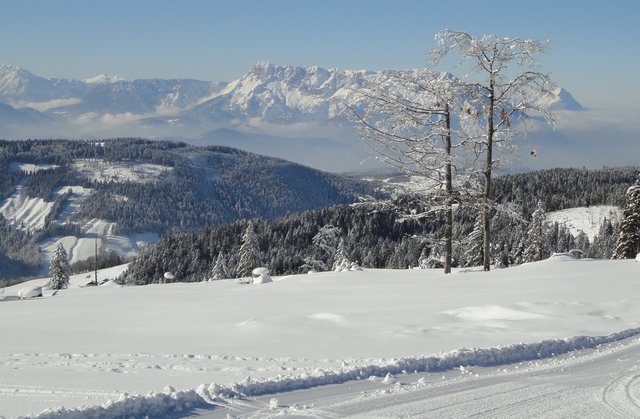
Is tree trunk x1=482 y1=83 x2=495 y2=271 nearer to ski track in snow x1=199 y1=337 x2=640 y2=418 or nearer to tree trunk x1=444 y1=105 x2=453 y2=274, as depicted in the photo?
tree trunk x1=444 y1=105 x2=453 y2=274

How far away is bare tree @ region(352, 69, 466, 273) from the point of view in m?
19.8

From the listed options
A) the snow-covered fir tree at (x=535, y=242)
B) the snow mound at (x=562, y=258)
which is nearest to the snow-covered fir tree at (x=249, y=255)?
the snow-covered fir tree at (x=535, y=242)

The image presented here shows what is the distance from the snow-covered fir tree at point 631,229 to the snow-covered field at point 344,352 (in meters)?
26.6

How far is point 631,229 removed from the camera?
41031mm

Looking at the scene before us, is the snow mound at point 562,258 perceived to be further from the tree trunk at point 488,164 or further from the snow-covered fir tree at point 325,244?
the snow-covered fir tree at point 325,244

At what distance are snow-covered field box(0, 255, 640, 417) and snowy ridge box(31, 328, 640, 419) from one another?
0.07 feet

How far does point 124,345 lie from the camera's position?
10750 millimetres

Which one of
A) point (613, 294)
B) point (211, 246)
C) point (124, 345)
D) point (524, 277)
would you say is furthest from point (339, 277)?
point (211, 246)

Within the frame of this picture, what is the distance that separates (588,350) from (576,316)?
2.23 meters

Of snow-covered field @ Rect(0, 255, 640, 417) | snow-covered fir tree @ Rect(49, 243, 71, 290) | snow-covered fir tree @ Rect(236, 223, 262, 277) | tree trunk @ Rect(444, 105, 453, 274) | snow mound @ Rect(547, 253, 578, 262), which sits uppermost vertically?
tree trunk @ Rect(444, 105, 453, 274)

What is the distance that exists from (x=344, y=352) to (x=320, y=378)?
183 cm

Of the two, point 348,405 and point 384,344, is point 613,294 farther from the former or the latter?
point 348,405

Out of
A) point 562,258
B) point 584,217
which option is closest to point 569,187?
point 584,217

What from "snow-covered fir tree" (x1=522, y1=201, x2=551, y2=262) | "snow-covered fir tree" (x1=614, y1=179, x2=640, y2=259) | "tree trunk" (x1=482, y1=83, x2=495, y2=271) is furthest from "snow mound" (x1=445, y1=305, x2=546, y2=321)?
A: "snow-covered fir tree" (x1=522, y1=201, x2=551, y2=262)
